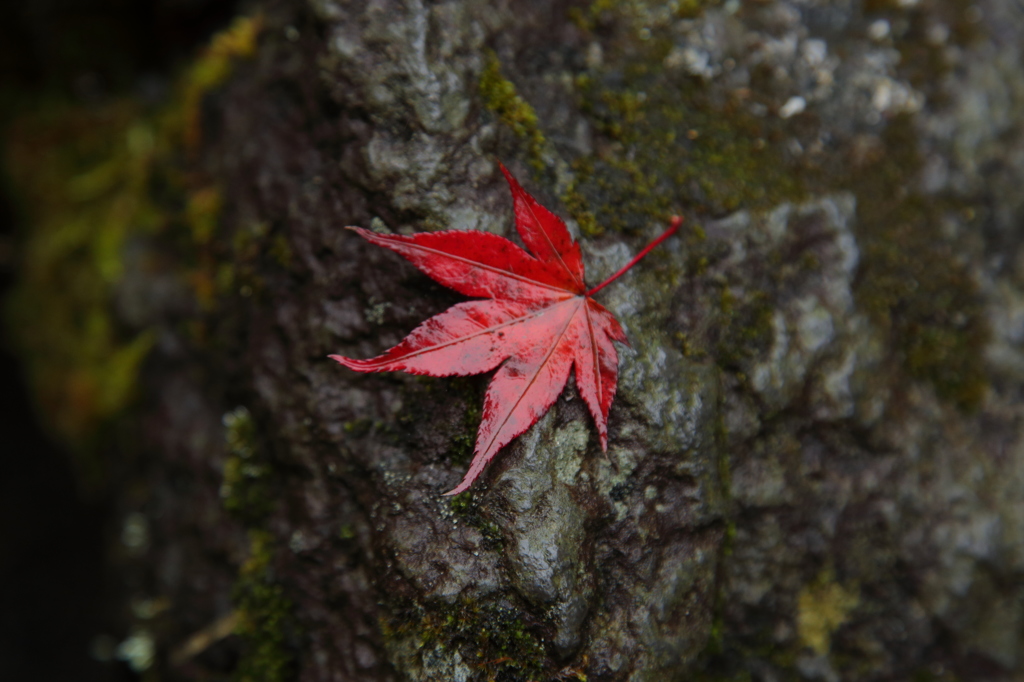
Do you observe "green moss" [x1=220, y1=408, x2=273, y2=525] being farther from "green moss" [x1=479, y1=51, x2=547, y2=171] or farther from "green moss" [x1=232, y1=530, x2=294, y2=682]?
"green moss" [x1=479, y1=51, x2=547, y2=171]

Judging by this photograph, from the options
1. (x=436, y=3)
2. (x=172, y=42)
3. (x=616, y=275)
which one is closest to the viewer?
(x=616, y=275)

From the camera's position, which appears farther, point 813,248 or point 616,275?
point 813,248

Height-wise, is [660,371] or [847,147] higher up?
[847,147]

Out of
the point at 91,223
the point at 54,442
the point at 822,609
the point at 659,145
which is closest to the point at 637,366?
the point at 659,145

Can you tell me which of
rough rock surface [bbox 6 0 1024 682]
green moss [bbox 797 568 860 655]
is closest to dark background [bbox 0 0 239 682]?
rough rock surface [bbox 6 0 1024 682]

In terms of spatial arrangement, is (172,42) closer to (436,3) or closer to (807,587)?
(436,3)

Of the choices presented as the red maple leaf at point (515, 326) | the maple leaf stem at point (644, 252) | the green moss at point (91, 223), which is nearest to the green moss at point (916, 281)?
the maple leaf stem at point (644, 252)

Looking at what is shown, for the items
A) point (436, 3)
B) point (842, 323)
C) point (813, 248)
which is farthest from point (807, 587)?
point (436, 3)

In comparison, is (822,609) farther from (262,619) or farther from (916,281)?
(262,619)
